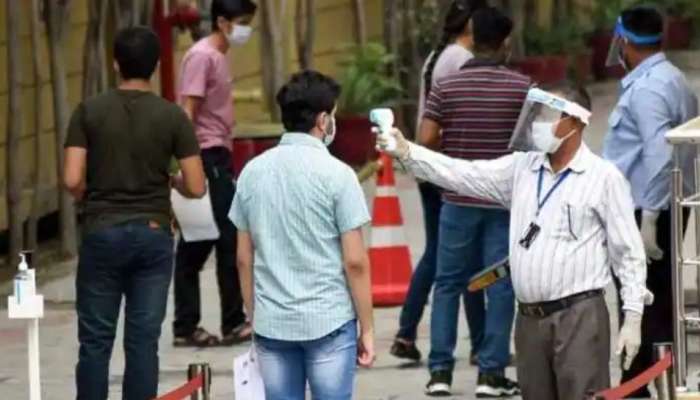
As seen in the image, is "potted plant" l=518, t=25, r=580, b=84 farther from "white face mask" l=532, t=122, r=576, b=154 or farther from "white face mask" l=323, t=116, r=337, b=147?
"white face mask" l=323, t=116, r=337, b=147

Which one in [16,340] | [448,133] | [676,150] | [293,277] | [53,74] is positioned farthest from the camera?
[53,74]

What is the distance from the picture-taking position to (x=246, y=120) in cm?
1991

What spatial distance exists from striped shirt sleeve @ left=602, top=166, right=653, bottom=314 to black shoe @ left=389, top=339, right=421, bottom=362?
375 centimetres

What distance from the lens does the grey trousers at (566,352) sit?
7730mm

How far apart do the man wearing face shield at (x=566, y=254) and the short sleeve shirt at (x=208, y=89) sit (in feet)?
12.3

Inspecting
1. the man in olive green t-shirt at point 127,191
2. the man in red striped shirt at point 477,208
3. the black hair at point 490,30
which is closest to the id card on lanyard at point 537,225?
the man in olive green t-shirt at point 127,191

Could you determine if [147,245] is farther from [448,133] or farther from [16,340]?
[16,340]

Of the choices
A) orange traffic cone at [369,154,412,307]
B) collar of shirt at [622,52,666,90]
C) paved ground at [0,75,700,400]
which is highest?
collar of shirt at [622,52,666,90]

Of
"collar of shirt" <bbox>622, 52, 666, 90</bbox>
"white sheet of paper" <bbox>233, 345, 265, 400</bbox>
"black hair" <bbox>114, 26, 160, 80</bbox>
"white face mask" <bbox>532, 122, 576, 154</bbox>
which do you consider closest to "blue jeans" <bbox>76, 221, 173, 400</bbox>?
"black hair" <bbox>114, 26, 160, 80</bbox>

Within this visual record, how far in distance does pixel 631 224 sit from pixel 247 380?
1.50m

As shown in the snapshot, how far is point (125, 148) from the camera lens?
349 inches

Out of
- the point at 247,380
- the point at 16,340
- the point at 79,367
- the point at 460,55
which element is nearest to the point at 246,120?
the point at 16,340

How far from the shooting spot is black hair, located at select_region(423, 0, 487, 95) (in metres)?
11.1

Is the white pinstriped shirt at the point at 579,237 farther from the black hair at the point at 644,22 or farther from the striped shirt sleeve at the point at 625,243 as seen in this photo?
the black hair at the point at 644,22
